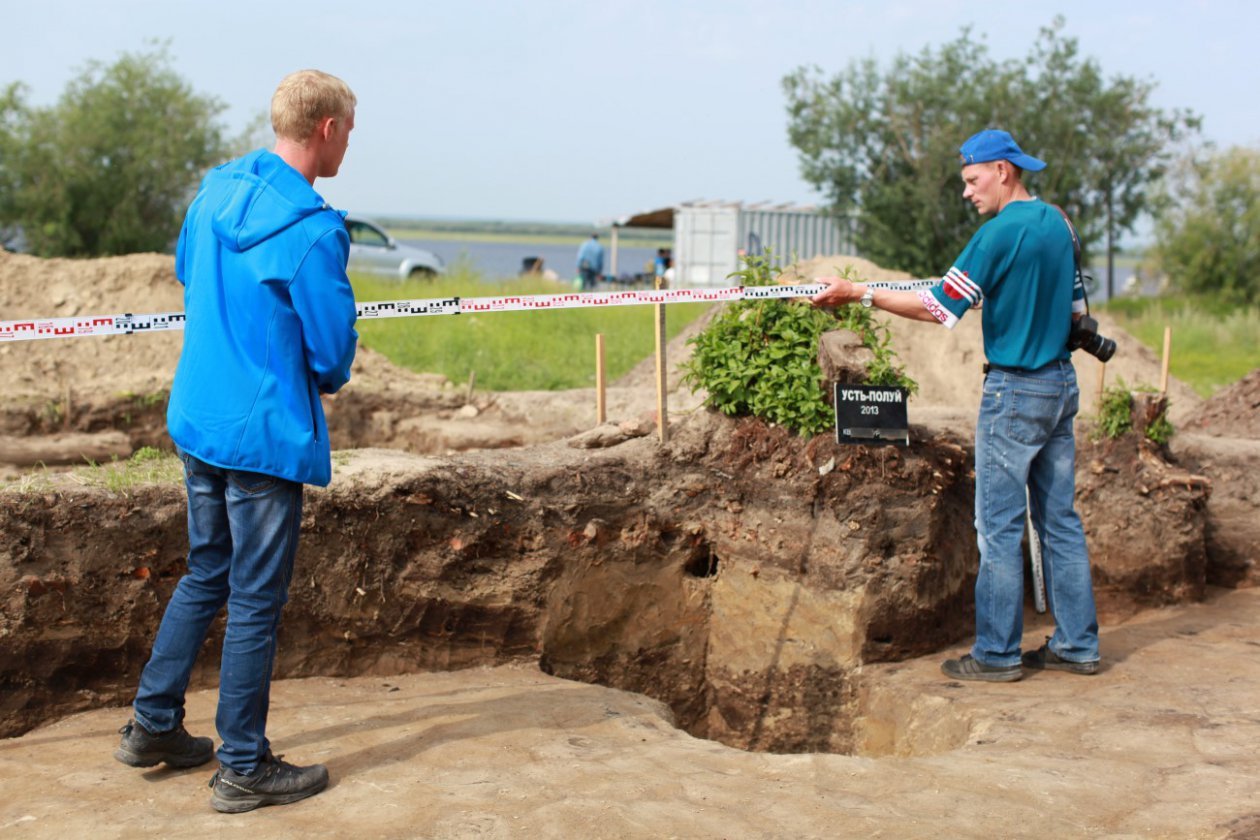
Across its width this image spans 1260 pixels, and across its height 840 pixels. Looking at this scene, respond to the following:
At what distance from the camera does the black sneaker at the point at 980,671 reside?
5.61 m

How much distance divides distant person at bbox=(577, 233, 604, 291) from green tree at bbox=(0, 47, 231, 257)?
8.16 m

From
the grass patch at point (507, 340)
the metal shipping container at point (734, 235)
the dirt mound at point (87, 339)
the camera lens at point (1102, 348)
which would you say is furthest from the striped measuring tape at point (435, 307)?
the metal shipping container at point (734, 235)

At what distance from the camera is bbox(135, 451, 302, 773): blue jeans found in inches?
146

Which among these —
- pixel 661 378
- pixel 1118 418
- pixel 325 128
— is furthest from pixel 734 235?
pixel 325 128

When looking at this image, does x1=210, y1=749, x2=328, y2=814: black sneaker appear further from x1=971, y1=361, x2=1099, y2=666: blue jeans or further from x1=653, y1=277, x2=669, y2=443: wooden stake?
x1=971, y1=361, x2=1099, y2=666: blue jeans

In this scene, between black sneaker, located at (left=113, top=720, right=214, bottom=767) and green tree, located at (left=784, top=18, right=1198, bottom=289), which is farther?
green tree, located at (left=784, top=18, right=1198, bottom=289)

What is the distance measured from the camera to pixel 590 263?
79.6ft

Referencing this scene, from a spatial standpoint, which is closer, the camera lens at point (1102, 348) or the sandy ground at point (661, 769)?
the sandy ground at point (661, 769)

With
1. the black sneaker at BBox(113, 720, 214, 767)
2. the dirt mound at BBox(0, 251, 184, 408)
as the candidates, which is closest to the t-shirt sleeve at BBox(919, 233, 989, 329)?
the black sneaker at BBox(113, 720, 214, 767)

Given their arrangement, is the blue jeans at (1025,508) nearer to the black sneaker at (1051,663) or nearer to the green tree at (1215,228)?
the black sneaker at (1051,663)

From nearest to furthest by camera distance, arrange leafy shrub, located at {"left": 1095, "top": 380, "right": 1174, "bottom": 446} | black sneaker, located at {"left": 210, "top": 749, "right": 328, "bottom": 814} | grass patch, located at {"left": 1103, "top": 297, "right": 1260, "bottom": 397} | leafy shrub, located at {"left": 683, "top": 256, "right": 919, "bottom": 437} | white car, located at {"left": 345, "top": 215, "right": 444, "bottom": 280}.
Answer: black sneaker, located at {"left": 210, "top": 749, "right": 328, "bottom": 814} → leafy shrub, located at {"left": 683, "top": 256, "right": 919, "bottom": 437} → leafy shrub, located at {"left": 1095, "top": 380, "right": 1174, "bottom": 446} → grass patch, located at {"left": 1103, "top": 297, "right": 1260, "bottom": 397} → white car, located at {"left": 345, "top": 215, "right": 444, "bottom": 280}

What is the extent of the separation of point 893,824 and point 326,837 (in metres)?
1.77

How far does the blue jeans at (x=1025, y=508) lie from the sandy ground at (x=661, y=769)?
0.26 meters

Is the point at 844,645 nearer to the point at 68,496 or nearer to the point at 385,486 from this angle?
the point at 385,486
